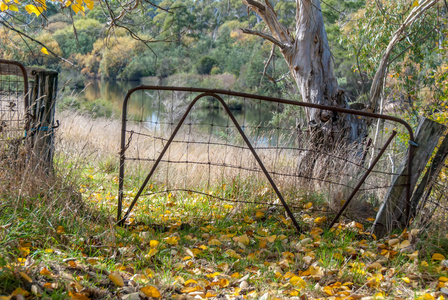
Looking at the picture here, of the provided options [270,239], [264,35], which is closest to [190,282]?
[270,239]

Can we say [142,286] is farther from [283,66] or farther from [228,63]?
[228,63]

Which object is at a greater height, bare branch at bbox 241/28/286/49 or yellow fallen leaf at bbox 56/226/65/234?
bare branch at bbox 241/28/286/49

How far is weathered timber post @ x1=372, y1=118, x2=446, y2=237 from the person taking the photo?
347 cm

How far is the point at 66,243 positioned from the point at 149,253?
0.68m

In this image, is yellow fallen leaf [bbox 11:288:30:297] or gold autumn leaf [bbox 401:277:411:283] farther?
gold autumn leaf [bbox 401:277:411:283]

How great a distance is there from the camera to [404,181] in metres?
3.55

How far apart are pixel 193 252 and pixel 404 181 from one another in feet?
6.88

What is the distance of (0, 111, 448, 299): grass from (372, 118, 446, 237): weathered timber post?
0.15 m

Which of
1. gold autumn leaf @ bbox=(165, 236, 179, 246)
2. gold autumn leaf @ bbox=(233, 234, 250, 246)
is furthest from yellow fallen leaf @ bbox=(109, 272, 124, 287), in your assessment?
gold autumn leaf @ bbox=(233, 234, 250, 246)

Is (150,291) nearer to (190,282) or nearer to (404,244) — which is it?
(190,282)

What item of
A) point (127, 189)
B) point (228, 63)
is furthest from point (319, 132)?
point (228, 63)

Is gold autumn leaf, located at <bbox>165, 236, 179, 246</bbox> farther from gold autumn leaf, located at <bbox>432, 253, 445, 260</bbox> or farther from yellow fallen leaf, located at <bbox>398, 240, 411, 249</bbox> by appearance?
gold autumn leaf, located at <bbox>432, 253, 445, 260</bbox>

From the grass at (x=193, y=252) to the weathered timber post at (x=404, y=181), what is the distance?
147 mm

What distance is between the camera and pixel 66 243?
9.86 ft
